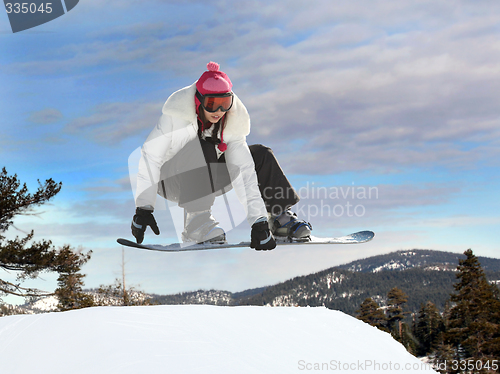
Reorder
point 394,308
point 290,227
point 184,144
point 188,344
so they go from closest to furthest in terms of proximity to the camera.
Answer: point 188,344 < point 184,144 < point 290,227 < point 394,308

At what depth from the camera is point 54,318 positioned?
3.70 m

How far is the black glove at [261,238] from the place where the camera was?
198 inches

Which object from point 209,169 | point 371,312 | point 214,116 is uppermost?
point 214,116

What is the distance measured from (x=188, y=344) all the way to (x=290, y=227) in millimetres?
2945

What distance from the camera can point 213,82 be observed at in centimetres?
480

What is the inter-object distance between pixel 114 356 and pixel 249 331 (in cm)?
124

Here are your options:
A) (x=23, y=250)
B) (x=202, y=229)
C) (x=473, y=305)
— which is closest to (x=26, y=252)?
(x=23, y=250)

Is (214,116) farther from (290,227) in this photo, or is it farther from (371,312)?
(371,312)

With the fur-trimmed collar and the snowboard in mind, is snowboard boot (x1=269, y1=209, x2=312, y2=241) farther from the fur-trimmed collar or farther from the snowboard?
the fur-trimmed collar

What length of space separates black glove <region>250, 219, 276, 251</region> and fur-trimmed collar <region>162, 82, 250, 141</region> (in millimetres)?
1263

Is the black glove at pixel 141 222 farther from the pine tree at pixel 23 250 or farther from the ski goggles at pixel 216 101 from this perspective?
the pine tree at pixel 23 250

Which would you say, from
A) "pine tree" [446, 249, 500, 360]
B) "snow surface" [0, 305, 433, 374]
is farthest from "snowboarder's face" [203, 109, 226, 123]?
"pine tree" [446, 249, 500, 360]

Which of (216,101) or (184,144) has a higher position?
(216,101)

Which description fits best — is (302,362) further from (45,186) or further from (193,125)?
(45,186)
